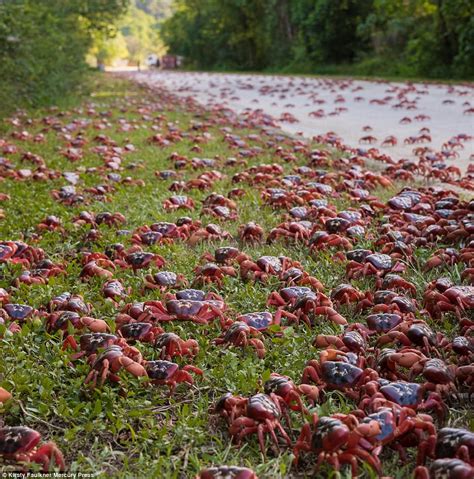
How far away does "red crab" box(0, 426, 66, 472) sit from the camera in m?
2.31

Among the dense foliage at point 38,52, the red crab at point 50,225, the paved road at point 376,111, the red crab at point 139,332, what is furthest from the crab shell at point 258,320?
the dense foliage at point 38,52

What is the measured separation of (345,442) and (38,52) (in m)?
14.8

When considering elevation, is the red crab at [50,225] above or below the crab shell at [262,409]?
above

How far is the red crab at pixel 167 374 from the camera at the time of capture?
9.38ft

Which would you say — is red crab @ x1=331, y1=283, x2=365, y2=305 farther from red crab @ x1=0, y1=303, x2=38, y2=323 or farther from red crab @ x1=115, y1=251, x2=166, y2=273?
red crab @ x1=0, y1=303, x2=38, y2=323

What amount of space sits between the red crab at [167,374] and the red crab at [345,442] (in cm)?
77

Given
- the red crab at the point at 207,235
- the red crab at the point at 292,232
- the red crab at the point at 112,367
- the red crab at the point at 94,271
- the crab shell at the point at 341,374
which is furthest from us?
the red crab at the point at 207,235

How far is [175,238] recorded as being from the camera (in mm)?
4902

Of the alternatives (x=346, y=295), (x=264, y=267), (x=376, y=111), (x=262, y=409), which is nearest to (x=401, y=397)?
(x=262, y=409)

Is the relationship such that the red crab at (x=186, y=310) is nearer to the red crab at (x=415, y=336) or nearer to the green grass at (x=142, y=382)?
the green grass at (x=142, y=382)

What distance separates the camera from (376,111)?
13.4 metres

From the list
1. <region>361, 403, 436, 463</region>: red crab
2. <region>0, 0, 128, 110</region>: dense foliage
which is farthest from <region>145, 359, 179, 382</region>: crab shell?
<region>0, 0, 128, 110</region>: dense foliage

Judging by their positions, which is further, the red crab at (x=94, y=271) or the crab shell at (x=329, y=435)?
the red crab at (x=94, y=271)

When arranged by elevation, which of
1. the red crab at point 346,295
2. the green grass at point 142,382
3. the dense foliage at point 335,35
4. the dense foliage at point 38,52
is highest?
the dense foliage at point 335,35
